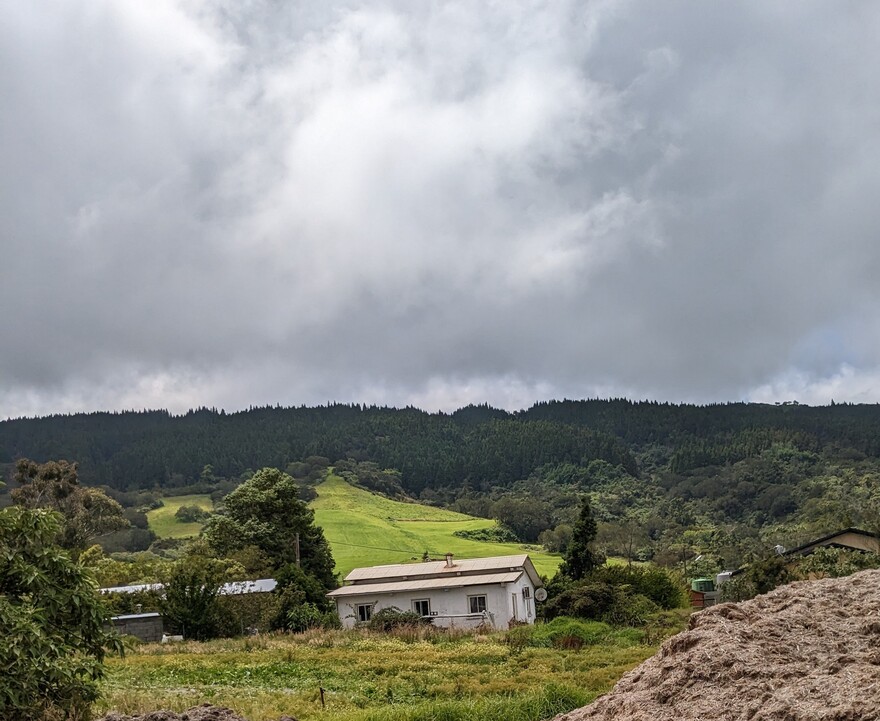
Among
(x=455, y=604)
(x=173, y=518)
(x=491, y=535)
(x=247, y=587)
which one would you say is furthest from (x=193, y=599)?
(x=173, y=518)

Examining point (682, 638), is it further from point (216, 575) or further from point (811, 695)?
point (216, 575)

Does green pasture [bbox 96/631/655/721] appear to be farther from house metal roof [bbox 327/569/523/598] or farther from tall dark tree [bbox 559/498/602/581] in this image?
tall dark tree [bbox 559/498/602/581]

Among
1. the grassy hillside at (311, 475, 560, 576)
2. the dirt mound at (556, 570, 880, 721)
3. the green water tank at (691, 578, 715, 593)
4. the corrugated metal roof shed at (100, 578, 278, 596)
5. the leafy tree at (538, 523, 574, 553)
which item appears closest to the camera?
the dirt mound at (556, 570, 880, 721)

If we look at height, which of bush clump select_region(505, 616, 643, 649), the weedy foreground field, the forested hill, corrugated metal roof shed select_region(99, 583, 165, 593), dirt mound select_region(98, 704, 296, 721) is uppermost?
the forested hill

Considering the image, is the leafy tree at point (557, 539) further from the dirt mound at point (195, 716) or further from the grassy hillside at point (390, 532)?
the dirt mound at point (195, 716)

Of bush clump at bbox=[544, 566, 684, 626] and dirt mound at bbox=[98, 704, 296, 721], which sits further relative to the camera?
bush clump at bbox=[544, 566, 684, 626]

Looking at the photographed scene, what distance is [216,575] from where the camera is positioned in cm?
3716

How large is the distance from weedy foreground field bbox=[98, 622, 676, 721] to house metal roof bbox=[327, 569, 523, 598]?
8685 mm

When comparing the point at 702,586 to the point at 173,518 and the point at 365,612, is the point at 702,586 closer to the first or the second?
the point at 365,612

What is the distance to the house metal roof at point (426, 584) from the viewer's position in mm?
40938

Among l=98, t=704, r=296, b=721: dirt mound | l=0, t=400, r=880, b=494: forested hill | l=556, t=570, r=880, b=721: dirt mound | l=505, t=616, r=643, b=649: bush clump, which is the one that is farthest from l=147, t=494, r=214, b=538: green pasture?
l=556, t=570, r=880, b=721: dirt mound

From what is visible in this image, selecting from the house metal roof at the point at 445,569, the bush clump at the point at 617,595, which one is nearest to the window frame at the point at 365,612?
the house metal roof at the point at 445,569

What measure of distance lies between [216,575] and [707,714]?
32507 mm

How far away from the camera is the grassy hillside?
259 ft
